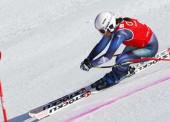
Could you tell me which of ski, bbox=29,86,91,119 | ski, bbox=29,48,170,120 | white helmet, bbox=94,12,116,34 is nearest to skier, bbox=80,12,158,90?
white helmet, bbox=94,12,116,34

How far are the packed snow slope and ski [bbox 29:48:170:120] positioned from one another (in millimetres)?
118

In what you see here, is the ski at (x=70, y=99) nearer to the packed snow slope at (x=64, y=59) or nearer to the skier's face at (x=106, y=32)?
the packed snow slope at (x=64, y=59)

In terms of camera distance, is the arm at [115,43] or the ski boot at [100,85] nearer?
the arm at [115,43]

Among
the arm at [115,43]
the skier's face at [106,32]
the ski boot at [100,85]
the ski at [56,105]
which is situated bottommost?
the ski at [56,105]

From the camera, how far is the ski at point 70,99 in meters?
9.08

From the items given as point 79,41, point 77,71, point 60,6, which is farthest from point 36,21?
point 77,71

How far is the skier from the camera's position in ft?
30.1

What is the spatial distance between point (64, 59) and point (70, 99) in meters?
3.64

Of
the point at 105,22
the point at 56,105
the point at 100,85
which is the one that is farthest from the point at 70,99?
the point at 105,22

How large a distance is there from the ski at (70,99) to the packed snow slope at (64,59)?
12 cm

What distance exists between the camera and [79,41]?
1394cm

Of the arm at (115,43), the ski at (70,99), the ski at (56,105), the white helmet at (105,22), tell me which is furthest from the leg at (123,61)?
the white helmet at (105,22)

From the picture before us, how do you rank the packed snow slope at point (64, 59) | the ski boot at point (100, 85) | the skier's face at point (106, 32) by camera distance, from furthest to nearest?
the ski boot at point (100, 85) < the skier's face at point (106, 32) < the packed snow slope at point (64, 59)

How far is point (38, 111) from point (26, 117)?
21.2 inches
